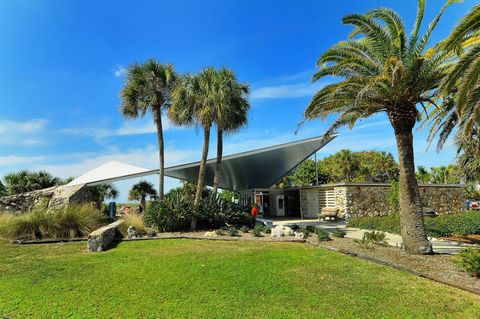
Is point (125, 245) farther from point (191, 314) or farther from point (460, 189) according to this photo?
point (460, 189)

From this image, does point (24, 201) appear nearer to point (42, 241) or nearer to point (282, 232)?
point (42, 241)

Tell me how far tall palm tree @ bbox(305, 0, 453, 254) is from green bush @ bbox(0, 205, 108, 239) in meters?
10.3

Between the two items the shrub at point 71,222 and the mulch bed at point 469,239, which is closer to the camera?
the mulch bed at point 469,239

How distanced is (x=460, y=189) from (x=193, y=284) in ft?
82.8

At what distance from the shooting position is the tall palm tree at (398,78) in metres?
8.20

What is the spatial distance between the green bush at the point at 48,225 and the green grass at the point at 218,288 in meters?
3.19

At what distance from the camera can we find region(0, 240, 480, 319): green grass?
4.46 meters

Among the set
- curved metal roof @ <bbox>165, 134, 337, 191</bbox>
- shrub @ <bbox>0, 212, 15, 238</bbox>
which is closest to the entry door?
curved metal roof @ <bbox>165, 134, 337, 191</bbox>


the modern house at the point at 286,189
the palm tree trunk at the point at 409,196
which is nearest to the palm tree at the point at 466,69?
the palm tree trunk at the point at 409,196

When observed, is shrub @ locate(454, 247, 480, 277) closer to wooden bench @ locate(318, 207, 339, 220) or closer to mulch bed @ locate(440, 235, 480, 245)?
mulch bed @ locate(440, 235, 480, 245)

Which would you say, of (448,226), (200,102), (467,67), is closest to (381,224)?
(448,226)

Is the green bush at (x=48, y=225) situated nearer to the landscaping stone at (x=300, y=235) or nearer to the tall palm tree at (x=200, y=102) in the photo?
the tall palm tree at (x=200, y=102)

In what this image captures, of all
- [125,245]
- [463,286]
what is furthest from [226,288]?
[125,245]

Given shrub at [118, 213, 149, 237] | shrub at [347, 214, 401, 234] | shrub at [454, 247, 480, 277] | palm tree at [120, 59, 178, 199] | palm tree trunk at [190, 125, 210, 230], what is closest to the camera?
shrub at [454, 247, 480, 277]
